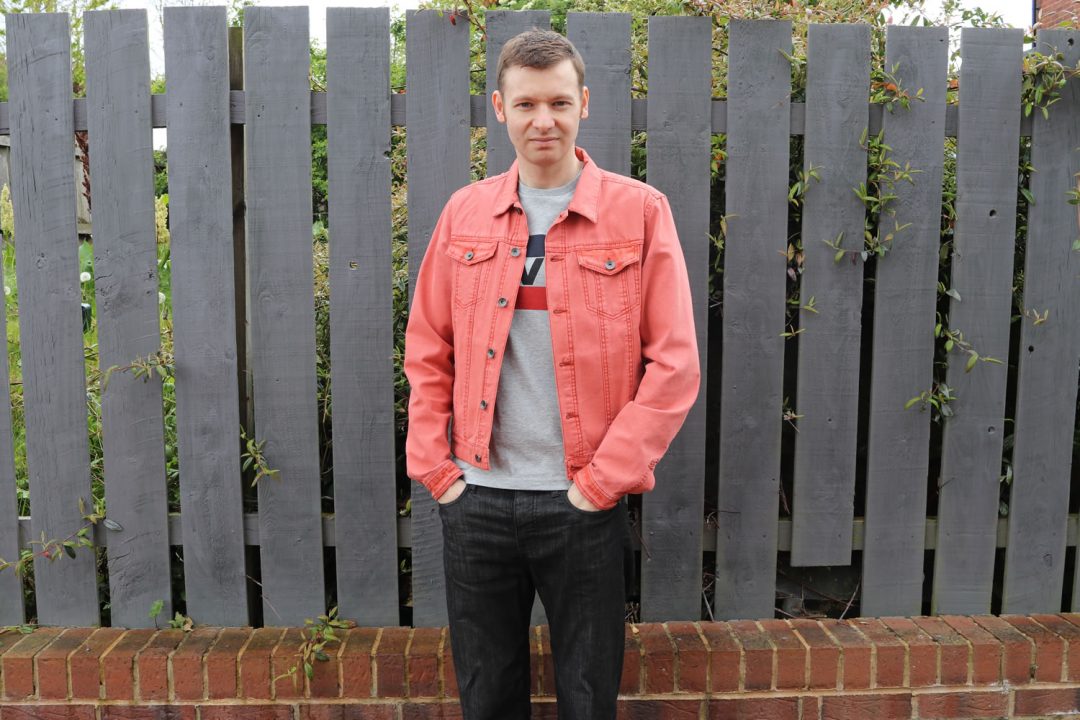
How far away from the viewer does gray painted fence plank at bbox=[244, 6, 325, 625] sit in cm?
261

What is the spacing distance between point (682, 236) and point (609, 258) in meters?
0.70

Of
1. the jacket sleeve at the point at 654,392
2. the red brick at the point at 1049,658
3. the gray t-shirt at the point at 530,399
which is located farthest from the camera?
the red brick at the point at 1049,658

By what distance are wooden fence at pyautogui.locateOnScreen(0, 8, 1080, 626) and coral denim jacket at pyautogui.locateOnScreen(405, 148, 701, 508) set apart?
1.95 ft

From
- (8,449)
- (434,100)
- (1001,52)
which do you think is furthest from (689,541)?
(8,449)

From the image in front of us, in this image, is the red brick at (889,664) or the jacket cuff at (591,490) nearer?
the jacket cuff at (591,490)

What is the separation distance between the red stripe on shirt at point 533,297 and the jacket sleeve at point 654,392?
241 mm

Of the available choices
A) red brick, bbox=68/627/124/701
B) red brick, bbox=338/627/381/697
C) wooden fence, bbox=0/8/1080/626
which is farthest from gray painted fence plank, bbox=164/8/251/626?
red brick, bbox=338/627/381/697

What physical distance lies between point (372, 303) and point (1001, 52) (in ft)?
6.92

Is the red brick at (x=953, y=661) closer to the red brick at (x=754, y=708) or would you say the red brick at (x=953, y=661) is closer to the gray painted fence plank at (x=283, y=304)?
the red brick at (x=754, y=708)

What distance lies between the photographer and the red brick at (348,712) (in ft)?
8.55

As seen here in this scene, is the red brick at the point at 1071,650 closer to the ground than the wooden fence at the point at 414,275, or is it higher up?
closer to the ground

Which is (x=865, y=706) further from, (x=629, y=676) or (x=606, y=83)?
(x=606, y=83)

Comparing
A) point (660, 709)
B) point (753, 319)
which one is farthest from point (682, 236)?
point (660, 709)

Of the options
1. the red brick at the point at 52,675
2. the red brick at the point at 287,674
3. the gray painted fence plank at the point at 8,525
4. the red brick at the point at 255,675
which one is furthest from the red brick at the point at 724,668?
the gray painted fence plank at the point at 8,525
